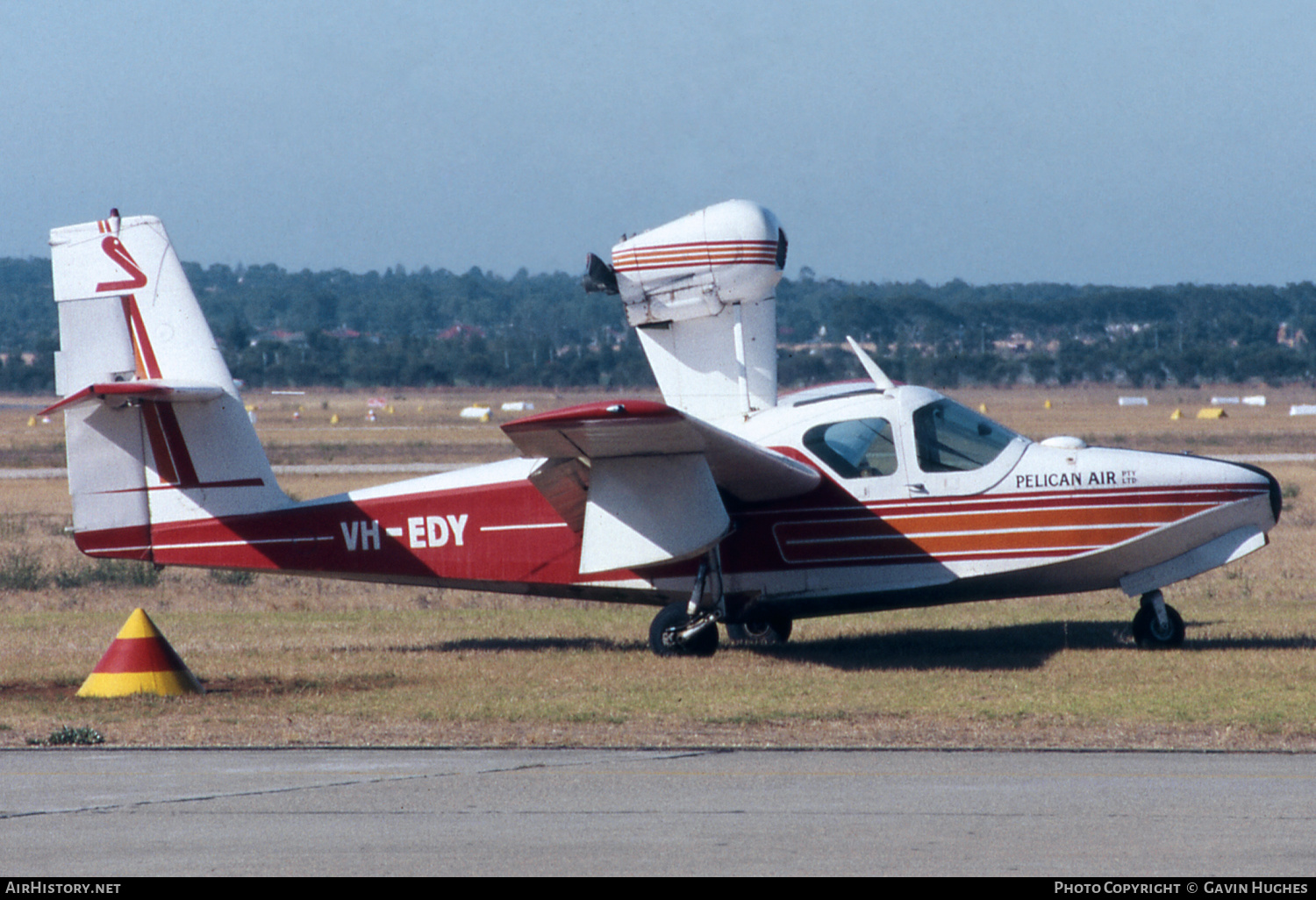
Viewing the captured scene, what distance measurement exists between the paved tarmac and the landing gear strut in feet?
12.9

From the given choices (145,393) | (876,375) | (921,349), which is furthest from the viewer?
(921,349)

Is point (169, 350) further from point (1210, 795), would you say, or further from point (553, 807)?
point (1210, 795)

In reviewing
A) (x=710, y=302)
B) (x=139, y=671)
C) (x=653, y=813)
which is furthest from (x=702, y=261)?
(x=653, y=813)

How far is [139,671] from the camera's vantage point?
1211cm

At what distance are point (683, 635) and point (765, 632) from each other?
1.85 m

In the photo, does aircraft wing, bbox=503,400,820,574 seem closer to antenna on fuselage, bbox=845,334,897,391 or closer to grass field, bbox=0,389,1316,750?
grass field, bbox=0,389,1316,750

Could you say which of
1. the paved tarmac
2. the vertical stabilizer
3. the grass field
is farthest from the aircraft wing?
the paved tarmac

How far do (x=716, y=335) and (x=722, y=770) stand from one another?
7245 mm

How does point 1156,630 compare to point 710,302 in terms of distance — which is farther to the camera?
point 710,302

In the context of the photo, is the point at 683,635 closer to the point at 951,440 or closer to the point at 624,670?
the point at 624,670

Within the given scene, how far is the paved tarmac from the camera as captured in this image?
691 cm

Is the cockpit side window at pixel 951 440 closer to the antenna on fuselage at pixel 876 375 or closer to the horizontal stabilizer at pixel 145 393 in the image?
the antenna on fuselage at pixel 876 375

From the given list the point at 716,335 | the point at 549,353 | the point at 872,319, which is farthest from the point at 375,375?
the point at 716,335

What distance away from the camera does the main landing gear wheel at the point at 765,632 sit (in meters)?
15.3
